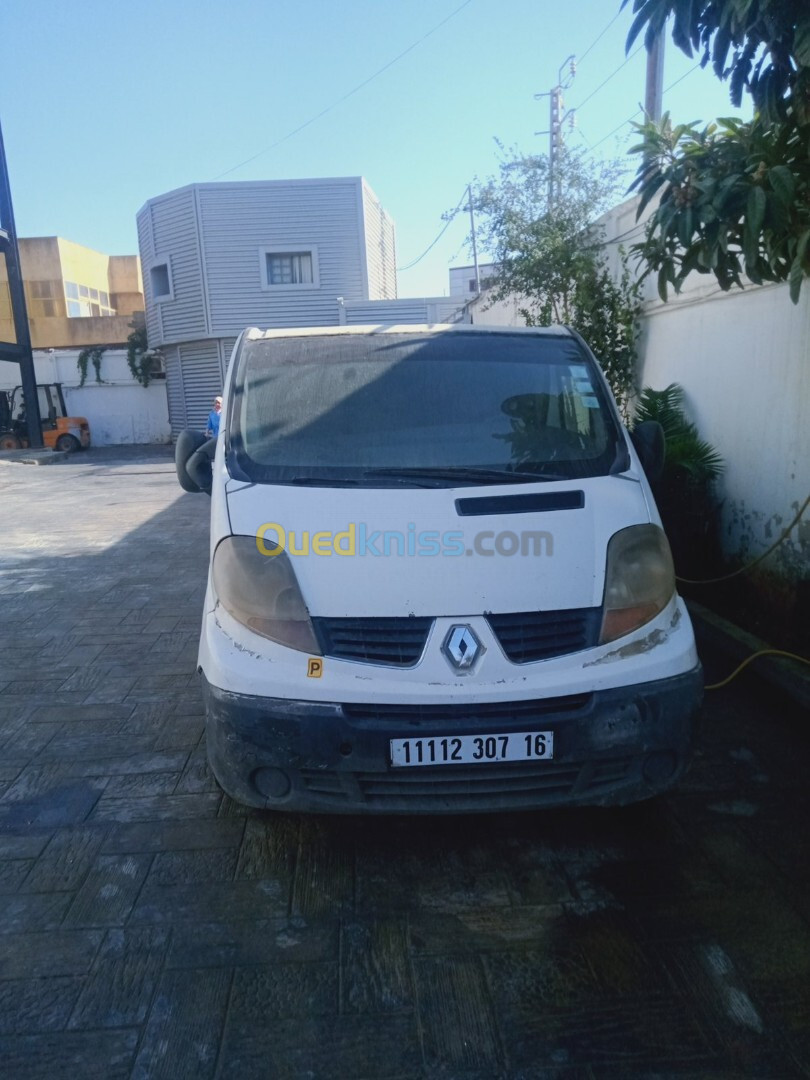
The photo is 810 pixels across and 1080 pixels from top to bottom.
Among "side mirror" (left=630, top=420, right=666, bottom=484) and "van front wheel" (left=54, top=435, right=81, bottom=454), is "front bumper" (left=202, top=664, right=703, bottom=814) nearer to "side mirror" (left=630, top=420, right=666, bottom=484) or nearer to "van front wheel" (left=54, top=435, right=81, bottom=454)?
"side mirror" (left=630, top=420, right=666, bottom=484)

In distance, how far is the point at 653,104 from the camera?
10.9m

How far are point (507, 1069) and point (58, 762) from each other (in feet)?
8.51

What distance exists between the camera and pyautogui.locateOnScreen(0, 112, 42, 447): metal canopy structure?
880 inches

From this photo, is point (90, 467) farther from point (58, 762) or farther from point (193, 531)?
point (58, 762)

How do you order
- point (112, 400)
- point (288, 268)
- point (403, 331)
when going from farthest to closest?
point (112, 400)
point (288, 268)
point (403, 331)

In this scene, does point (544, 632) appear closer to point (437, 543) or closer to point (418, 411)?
point (437, 543)

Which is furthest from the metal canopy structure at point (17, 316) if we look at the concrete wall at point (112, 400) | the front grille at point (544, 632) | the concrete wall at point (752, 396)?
the front grille at point (544, 632)

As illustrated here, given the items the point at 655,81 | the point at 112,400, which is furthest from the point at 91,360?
the point at 655,81

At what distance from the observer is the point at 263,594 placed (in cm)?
279

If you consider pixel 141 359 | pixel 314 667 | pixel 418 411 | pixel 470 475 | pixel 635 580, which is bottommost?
pixel 314 667

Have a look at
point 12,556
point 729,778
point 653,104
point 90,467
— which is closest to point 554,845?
point 729,778

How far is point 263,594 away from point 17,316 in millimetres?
24657

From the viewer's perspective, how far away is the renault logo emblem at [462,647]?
2643 mm

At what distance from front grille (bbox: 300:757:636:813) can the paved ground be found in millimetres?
356
